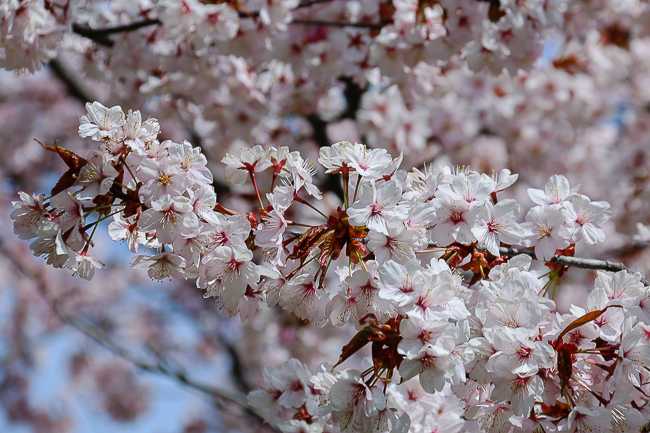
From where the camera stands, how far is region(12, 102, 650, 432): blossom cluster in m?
1.46

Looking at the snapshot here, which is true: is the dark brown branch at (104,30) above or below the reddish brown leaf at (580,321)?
below

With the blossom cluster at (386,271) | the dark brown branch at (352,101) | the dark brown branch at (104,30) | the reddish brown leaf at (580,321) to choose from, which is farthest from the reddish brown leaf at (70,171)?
the dark brown branch at (352,101)

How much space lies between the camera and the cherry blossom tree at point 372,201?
1.51 metres

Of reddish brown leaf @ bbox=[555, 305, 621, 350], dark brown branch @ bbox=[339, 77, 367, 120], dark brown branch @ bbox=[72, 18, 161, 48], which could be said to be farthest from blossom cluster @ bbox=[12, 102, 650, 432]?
dark brown branch @ bbox=[339, 77, 367, 120]

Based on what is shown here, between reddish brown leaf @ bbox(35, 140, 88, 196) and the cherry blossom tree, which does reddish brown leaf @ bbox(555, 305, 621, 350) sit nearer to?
the cherry blossom tree

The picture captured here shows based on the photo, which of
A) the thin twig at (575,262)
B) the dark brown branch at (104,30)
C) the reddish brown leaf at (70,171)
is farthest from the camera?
the dark brown branch at (104,30)

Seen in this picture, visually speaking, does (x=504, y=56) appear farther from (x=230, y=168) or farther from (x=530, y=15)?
(x=230, y=168)

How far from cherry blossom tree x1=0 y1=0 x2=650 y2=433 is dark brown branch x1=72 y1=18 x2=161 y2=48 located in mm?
11

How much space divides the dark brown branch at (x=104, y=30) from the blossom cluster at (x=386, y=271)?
1.55m

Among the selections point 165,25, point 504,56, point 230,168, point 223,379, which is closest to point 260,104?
point 165,25

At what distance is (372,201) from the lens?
1545 millimetres

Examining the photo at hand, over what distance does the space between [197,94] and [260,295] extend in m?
2.45

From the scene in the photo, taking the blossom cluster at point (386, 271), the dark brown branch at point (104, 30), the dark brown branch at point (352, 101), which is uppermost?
the blossom cluster at point (386, 271)

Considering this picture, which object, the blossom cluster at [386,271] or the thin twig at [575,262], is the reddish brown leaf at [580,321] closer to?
the blossom cluster at [386,271]
